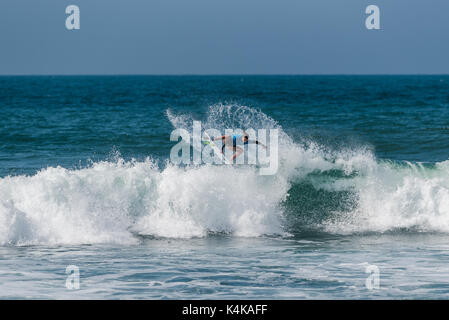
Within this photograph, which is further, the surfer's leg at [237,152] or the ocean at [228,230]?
the surfer's leg at [237,152]

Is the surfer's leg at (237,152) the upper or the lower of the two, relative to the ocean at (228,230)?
upper

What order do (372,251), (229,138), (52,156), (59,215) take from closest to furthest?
1. (372,251)
2. (59,215)
3. (229,138)
4. (52,156)

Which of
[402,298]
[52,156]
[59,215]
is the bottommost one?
[402,298]

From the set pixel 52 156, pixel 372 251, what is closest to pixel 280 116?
pixel 52 156

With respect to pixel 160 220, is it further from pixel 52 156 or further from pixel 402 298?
pixel 52 156

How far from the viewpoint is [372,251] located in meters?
11.6

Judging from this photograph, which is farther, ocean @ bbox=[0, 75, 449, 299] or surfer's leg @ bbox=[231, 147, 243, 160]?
surfer's leg @ bbox=[231, 147, 243, 160]

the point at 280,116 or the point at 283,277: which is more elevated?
the point at 280,116

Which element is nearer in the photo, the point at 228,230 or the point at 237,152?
the point at 228,230

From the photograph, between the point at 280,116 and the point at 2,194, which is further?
the point at 280,116

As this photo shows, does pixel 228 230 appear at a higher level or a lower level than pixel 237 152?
lower

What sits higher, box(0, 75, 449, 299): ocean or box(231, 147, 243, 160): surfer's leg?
box(231, 147, 243, 160): surfer's leg
